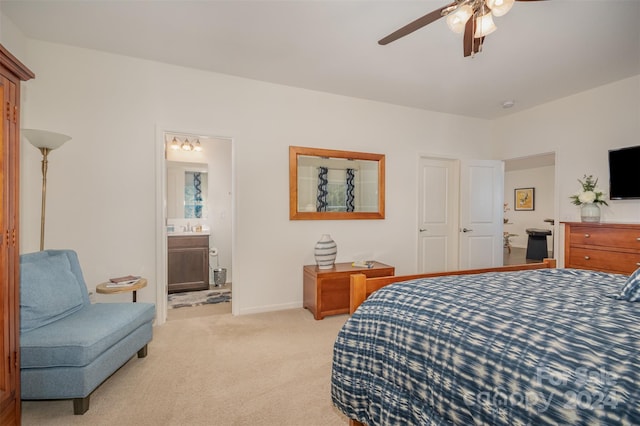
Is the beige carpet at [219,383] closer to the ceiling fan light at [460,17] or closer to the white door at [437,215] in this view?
the white door at [437,215]

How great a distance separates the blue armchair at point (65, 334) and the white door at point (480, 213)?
424cm

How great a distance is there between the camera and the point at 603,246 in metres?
3.12

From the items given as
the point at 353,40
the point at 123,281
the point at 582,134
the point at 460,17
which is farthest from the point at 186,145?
the point at 582,134

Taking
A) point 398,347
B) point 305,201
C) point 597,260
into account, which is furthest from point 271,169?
point 597,260

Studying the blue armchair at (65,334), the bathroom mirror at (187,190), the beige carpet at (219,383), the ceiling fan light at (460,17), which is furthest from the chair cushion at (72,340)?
the bathroom mirror at (187,190)

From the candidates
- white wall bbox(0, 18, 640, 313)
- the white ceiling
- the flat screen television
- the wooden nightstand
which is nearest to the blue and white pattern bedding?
the wooden nightstand

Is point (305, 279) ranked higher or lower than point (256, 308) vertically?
higher

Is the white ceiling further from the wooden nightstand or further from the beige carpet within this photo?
the beige carpet

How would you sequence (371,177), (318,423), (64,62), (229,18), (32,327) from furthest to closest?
(371,177)
(64,62)
(229,18)
(32,327)
(318,423)

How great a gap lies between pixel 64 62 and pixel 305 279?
3198mm

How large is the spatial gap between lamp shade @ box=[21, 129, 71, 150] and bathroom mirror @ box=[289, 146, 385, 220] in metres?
2.12

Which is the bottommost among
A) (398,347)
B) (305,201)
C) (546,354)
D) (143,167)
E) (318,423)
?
(318,423)

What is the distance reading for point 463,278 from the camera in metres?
1.70

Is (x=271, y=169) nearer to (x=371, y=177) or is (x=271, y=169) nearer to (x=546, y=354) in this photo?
(x=371, y=177)
